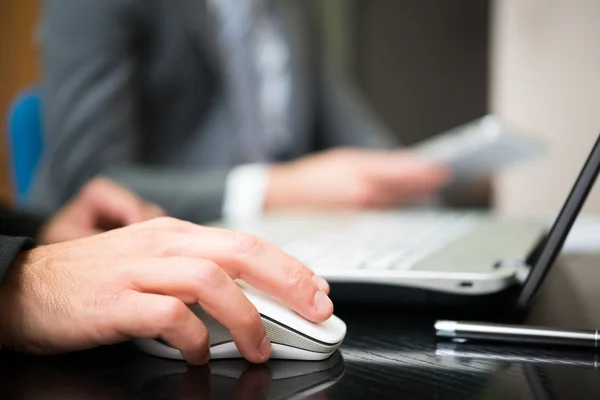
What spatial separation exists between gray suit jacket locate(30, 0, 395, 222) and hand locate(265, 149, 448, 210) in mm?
100

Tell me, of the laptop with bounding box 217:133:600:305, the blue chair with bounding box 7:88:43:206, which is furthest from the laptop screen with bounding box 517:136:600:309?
the blue chair with bounding box 7:88:43:206

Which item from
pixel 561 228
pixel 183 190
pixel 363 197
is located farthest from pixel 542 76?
pixel 561 228

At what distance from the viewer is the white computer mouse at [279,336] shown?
318 mm

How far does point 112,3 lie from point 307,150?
0.54 metres

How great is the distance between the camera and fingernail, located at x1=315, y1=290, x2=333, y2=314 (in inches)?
12.6

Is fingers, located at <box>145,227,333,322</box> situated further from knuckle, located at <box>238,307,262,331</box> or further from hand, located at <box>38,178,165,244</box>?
hand, located at <box>38,178,165,244</box>

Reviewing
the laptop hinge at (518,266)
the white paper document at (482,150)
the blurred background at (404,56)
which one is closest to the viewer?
the laptop hinge at (518,266)

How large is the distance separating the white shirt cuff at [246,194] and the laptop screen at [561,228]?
67 centimetres

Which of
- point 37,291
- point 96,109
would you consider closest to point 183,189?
point 96,109

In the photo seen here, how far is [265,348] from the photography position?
1.04ft

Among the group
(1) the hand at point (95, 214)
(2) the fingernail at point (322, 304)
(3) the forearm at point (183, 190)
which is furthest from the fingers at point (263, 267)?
(3) the forearm at point (183, 190)

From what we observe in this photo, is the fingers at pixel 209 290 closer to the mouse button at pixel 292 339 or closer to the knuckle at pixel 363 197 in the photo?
the mouse button at pixel 292 339

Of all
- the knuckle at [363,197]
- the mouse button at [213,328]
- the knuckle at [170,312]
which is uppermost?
the knuckle at [170,312]

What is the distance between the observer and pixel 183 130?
4.31ft
